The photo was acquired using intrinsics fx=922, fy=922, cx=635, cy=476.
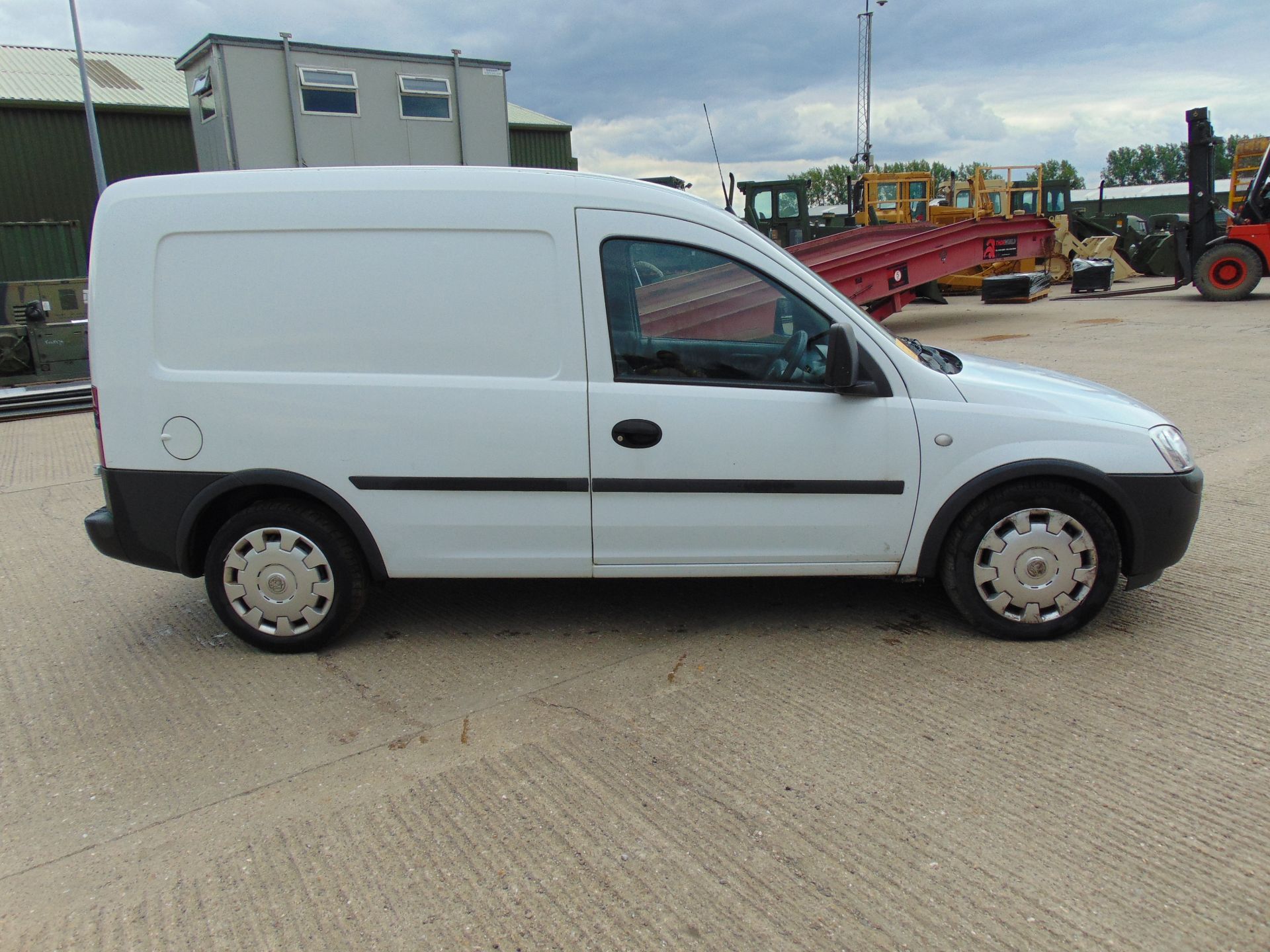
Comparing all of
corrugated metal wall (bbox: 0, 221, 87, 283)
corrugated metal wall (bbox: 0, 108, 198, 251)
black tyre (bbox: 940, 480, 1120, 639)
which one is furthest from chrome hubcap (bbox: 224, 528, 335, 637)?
corrugated metal wall (bbox: 0, 108, 198, 251)

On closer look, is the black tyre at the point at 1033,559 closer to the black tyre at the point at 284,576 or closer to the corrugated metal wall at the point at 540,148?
the black tyre at the point at 284,576

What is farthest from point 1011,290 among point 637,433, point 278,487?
point 278,487

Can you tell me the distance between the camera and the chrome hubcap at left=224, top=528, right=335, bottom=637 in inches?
145

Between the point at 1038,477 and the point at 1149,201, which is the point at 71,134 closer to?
the point at 1038,477

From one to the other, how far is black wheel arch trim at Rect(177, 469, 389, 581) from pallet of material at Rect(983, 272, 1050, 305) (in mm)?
18631

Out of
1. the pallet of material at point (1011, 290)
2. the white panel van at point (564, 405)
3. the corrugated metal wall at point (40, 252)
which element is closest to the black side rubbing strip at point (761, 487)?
the white panel van at point (564, 405)

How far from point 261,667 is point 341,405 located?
1.13 metres

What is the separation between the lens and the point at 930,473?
11.6 feet

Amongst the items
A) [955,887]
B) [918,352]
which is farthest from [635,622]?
[955,887]

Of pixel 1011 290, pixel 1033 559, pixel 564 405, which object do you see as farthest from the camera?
pixel 1011 290

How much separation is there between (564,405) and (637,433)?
0.96 ft

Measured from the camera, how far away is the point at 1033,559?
359 cm

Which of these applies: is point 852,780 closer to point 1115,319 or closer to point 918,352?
point 918,352

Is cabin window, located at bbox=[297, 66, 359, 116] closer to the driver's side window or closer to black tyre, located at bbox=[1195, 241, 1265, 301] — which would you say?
the driver's side window
